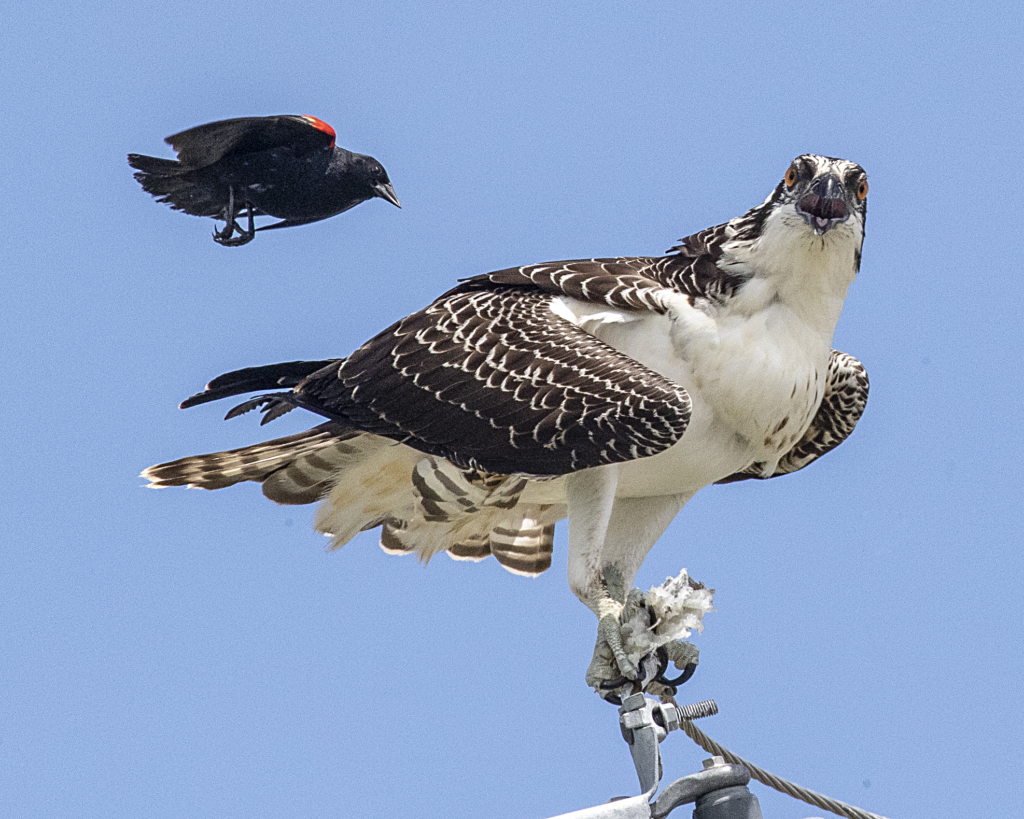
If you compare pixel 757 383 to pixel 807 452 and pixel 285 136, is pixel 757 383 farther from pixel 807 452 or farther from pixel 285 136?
pixel 285 136

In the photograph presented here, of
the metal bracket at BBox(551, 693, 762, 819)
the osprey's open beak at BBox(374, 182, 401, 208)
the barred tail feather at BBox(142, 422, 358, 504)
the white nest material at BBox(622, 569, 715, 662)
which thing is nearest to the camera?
the metal bracket at BBox(551, 693, 762, 819)

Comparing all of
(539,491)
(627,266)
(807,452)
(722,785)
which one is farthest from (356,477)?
(722,785)

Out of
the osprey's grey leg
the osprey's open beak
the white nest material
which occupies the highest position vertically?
the osprey's open beak

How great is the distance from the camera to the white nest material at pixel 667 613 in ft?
22.8

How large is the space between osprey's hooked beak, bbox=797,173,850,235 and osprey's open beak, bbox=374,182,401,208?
2.18 meters

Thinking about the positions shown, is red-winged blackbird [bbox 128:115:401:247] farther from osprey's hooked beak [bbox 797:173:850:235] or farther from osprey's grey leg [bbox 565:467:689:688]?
osprey's hooked beak [bbox 797:173:850:235]

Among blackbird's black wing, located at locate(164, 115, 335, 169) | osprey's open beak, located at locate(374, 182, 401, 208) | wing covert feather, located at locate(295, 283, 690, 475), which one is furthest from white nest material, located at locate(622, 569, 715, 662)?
blackbird's black wing, located at locate(164, 115, 335, 169)

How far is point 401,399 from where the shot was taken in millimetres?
7645

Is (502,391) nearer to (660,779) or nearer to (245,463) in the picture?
(245,463)

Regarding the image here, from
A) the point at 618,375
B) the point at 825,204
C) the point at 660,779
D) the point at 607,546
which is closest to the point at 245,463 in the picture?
the point at 607,546

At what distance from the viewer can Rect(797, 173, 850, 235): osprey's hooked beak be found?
729 cm

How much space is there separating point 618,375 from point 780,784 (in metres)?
1.94

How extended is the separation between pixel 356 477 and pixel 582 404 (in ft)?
6.48

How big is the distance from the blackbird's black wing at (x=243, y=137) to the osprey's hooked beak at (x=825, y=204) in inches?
96.0
